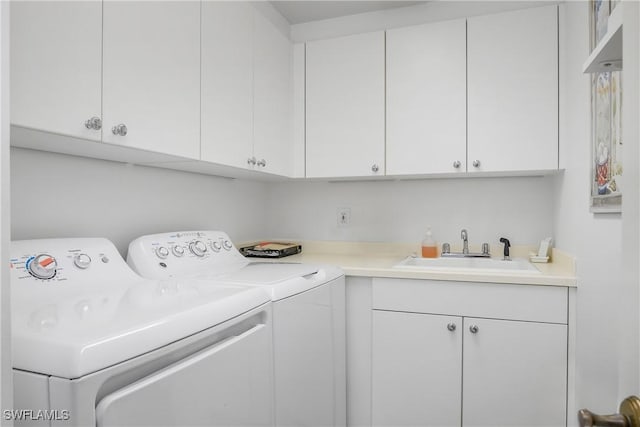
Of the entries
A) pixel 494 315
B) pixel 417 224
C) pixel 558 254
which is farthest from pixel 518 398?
pixel 417 224

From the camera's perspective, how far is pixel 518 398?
169 cm

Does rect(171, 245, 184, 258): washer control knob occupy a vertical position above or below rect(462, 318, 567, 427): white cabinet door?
above

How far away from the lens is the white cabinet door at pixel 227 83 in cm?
158

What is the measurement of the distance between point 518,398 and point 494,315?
0.36 metres

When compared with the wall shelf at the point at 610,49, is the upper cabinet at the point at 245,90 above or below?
above

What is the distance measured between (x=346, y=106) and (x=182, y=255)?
3.89 ft

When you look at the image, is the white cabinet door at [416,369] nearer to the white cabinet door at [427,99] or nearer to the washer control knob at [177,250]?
the white cabinet door at [427,99]

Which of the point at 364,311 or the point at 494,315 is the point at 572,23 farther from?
the point at 364,311

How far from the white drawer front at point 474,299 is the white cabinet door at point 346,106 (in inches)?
26.0

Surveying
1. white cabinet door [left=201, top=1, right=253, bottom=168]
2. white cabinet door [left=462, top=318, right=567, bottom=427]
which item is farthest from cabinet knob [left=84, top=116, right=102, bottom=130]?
white cabinet door [left=462, top=318, right=567, bottom=427]

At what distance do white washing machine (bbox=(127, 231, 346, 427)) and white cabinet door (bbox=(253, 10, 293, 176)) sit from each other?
490 mm

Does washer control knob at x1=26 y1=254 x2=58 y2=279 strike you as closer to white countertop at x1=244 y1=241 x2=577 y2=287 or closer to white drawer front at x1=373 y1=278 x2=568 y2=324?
white countertop at x1=244 y1=241 x2=577 y2=287

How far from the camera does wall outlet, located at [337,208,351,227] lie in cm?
254

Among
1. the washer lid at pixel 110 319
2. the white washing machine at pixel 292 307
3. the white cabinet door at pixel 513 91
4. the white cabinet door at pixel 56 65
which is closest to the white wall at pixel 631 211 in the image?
the washer lid at pixel 110 319
